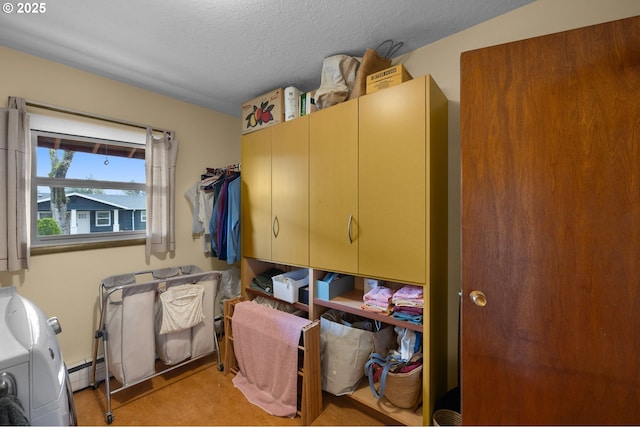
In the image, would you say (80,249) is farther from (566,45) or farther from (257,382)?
(566,45)

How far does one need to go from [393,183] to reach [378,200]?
0.13 m

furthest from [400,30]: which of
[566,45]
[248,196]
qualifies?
[248,196]

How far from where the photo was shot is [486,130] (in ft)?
3.57

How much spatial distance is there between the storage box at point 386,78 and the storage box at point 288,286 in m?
1.46

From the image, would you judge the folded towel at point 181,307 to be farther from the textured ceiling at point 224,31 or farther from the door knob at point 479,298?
the door knob at point 479,298

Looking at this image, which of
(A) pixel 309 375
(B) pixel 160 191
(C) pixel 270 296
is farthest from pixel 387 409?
(B) pixel 160 191

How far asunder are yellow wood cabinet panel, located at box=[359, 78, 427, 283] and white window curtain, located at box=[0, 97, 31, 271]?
226cm

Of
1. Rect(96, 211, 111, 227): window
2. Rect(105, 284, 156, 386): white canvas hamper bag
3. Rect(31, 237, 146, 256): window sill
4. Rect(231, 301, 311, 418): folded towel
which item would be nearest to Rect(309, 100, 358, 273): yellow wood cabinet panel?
Rect(231, 301, 311, 418): folded towel

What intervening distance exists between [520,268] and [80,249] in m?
2.87

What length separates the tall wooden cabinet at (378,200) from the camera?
138cm

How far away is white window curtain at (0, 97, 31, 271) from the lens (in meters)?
1.61

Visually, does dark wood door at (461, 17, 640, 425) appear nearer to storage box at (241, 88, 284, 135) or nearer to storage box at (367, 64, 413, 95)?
storage box at (367, 64, 413, 95)

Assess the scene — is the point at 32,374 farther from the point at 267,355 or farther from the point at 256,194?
the point at 256,194

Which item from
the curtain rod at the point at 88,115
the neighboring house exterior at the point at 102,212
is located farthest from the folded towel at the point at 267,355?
the curtain rod at the point at 88,115
